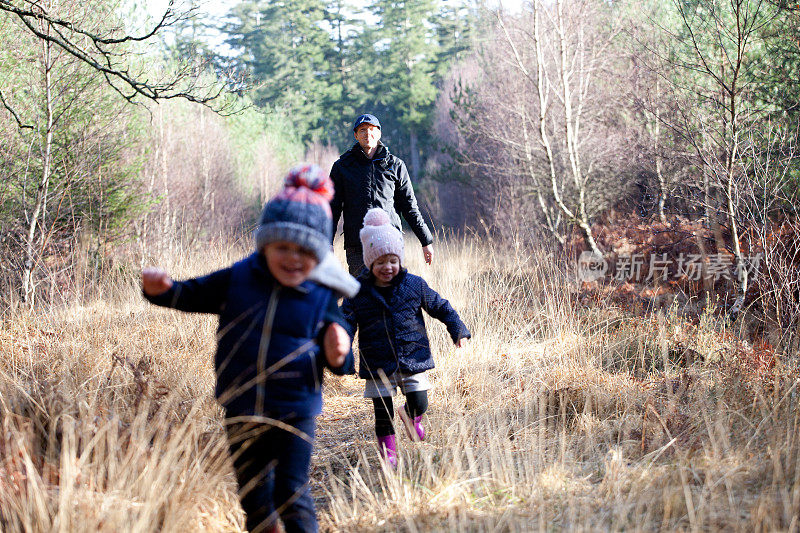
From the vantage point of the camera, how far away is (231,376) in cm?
200

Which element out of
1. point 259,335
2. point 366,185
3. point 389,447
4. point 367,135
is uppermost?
point 367,135

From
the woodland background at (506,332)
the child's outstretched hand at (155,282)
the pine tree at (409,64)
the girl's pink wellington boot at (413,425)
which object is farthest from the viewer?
the pine tree at (409,64)

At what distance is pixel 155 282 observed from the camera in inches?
75.1

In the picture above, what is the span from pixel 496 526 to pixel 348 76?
36.5 m

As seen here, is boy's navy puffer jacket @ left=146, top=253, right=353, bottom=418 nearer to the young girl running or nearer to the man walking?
the young girl running

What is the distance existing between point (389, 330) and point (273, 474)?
40.4 inches

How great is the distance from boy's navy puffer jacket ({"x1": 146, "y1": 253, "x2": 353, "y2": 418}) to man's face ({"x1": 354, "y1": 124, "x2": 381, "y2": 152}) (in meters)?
2.36

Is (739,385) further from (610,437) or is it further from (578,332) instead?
(578,332)

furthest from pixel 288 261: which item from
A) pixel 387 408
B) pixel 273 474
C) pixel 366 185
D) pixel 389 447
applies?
pixel 366 185

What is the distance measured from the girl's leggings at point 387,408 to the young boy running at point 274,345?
0.84m

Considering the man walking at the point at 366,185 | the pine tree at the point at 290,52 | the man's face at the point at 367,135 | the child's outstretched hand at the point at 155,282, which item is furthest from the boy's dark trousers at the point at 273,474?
the pine tree at the point at 290,52

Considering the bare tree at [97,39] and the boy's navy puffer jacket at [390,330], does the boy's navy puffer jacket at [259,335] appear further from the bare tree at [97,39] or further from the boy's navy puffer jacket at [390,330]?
the bare tree at [97,39]

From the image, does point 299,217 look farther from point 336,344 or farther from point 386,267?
point 386,267

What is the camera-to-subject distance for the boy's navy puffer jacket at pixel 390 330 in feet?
9.59
